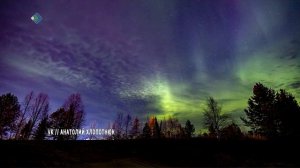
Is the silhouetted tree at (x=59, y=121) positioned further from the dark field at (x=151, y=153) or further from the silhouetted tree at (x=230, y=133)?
the silhouetted tree at (x=230, y=133)

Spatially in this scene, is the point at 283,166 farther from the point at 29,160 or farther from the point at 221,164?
the point at 29,160

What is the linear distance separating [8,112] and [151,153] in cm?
4509

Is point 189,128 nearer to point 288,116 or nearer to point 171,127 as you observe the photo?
point 171,127

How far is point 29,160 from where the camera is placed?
15164 mm

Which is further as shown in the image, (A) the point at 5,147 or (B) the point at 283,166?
(A) the point at 5,147

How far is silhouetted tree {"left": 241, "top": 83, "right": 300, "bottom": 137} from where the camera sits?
39844mm

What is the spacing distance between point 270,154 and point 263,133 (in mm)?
31865

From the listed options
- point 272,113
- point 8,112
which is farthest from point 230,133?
point 8,112

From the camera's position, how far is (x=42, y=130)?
184 feet

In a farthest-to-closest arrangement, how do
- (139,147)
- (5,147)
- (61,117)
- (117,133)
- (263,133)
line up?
(117,133)
(61,117)
(263,133)
(139,147)
(5,147)

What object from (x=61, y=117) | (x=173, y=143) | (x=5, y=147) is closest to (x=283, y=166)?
(x=173, y=143)

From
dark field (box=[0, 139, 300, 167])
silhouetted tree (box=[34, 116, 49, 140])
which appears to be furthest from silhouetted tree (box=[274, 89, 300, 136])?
silhouetted tree (box=[34, 116, 49, 140])

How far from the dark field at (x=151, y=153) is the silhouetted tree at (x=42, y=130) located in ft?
130

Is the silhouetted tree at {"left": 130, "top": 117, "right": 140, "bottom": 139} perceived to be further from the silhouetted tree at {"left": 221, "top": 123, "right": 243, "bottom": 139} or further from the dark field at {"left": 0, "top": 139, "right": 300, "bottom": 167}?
the dark field at {"left": 0, "top": 139, "right": 300, "bottom": 167}
